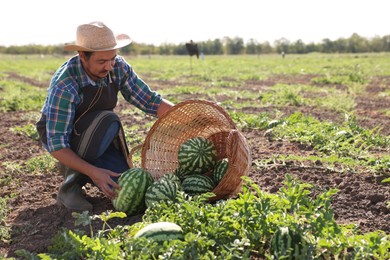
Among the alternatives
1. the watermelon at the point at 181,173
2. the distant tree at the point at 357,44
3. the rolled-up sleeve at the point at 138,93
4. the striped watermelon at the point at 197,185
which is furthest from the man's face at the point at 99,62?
the distant tree at the point at 357,44

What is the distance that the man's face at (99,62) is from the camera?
4352 mm

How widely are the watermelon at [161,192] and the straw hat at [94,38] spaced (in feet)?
4.28

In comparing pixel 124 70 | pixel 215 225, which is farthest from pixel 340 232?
pixel 124 70

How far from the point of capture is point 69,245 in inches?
124

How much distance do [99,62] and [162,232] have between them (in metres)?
2.03

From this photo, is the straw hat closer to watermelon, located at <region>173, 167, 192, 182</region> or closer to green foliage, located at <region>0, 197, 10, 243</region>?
watermelon, located at <region>173, 167, 192, 182</region>

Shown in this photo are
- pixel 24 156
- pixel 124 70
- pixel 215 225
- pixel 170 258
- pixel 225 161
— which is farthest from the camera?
pixel 24 156

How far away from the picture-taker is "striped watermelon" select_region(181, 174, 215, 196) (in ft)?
13.9

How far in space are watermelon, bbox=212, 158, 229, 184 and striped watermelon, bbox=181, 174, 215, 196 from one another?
0.09 metres

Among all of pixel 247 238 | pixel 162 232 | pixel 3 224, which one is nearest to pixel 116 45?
pixel 3 224

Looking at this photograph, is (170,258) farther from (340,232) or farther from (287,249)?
(340,232)

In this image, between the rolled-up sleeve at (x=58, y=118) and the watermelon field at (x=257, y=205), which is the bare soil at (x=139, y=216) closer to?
the watermelon field at (x=257, y=205)

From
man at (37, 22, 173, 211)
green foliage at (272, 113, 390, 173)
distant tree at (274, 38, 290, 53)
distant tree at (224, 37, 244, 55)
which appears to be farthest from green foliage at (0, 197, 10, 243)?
distant tree at (224, 37, 244, 55)

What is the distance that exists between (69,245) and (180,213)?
0.76m
